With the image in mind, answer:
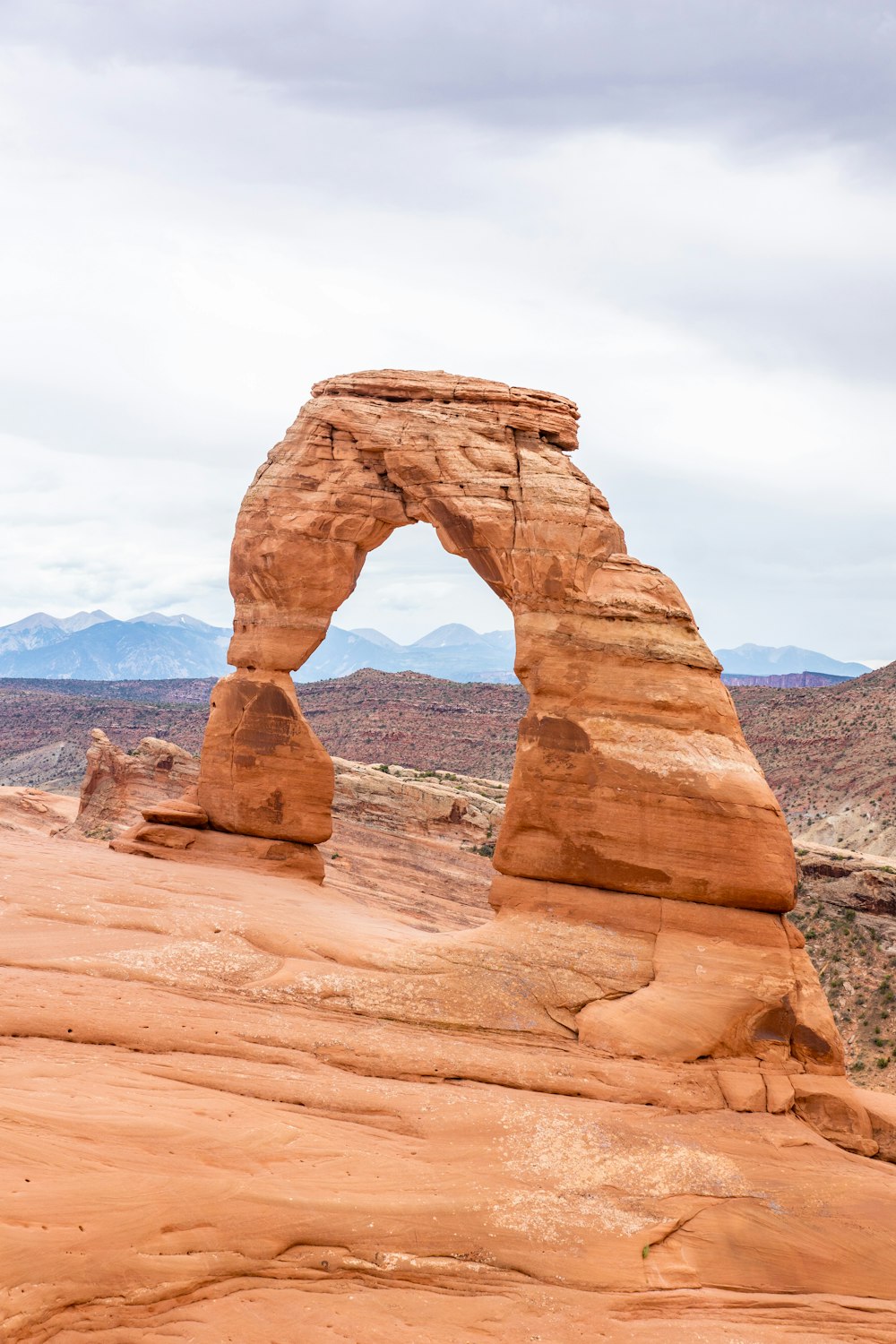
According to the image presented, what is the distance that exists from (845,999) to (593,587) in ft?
52.3

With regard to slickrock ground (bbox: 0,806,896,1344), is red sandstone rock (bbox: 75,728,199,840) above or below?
above

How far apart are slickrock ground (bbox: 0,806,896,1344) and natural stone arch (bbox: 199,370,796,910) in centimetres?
212

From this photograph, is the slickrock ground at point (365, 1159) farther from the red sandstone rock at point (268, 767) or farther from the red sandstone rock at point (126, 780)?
the red sandstone rock at point (126, 780)

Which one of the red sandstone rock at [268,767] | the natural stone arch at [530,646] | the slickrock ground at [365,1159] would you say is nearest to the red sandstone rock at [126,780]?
the natural stone arch at [530,646]

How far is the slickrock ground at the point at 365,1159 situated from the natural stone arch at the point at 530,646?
2.12 metres

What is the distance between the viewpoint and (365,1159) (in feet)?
37.9

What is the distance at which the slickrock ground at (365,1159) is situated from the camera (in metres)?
9.91

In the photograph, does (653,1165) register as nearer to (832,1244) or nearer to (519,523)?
(832,1244)

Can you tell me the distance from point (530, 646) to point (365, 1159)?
8733 millimetres

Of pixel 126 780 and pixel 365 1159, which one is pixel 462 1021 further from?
pixel 126 780

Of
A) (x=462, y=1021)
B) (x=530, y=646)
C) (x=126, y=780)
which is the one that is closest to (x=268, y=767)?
(x=530, y=646)

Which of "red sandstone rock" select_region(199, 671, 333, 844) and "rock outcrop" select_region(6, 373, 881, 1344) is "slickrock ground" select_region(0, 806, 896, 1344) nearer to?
"rock outcrop" select_region(6, 373, 881, 1344)

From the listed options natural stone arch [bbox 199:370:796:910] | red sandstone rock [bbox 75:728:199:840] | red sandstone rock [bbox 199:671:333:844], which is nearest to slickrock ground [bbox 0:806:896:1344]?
natural stone arch [bbox 199:370:796:910]

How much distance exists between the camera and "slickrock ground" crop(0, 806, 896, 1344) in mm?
9906
